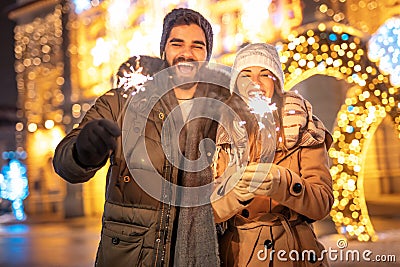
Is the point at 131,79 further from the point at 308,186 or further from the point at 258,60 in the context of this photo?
the point at 308,186

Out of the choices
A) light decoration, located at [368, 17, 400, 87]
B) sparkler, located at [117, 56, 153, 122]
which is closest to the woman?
sparkler, located at [117, 56, 153, 122]

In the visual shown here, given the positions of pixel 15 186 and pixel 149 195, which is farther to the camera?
pixel 15 186

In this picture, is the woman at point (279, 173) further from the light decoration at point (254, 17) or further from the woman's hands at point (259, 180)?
the light decoration at point (254, 17)

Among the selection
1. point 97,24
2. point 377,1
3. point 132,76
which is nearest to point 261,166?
point 132,76

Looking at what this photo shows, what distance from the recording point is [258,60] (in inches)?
72.2

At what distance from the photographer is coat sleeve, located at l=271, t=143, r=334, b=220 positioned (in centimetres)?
162

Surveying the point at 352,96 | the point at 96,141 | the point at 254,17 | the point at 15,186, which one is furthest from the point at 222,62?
the point at 15,186

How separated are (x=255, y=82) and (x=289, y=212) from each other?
461 millimetres

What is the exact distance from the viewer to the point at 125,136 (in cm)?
178

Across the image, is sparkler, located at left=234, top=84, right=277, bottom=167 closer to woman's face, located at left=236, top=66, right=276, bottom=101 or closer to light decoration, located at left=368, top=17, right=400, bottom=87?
woman's face, located at left=236, top=66, right=276, bottom=101

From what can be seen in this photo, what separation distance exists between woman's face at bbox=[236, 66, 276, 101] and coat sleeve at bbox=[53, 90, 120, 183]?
0.44 metres

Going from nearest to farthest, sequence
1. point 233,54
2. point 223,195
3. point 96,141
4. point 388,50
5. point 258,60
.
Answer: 1. point 96,141
2. point 223,195
3. point 258,60
4. point 388,50
5. point 233,54

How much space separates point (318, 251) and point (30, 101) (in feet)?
34.2

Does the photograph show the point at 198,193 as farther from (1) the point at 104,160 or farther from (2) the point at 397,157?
(2) the point at 397,157
